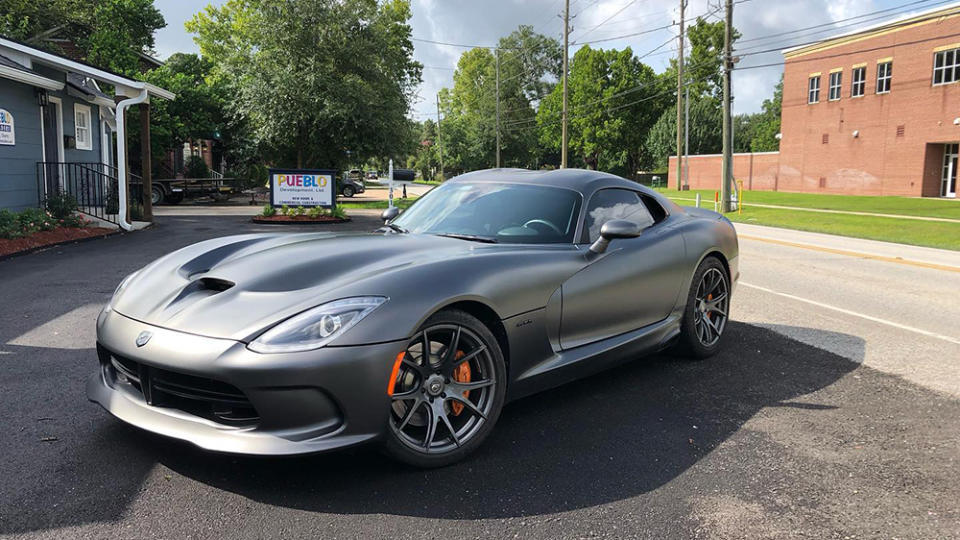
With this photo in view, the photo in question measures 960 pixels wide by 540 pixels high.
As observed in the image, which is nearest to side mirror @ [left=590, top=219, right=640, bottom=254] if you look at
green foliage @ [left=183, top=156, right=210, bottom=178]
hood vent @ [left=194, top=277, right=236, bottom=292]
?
hood vent @ [left=194, top=277, right=236, bottom=292]

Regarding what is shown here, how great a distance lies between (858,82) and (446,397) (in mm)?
45102

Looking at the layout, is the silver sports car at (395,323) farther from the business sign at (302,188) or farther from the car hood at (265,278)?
the business sign at (302,188)

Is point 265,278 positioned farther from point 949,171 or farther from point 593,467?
point 949,171

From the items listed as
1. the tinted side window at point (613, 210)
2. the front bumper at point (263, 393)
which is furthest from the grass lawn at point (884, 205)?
the front bumper at point (263, 393)

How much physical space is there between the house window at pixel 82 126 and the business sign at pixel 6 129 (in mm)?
3599

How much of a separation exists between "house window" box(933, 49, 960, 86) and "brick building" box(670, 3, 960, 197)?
0.15 ft

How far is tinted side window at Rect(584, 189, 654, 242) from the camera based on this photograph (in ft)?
14.8

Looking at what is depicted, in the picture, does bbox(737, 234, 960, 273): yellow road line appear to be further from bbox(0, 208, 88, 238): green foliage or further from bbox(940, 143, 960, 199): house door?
bbox(940, 143, 960, 199): house door

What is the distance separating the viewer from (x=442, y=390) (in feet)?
10.9

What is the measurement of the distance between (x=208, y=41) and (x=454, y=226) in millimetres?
54574

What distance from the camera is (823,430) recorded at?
13.0 feet

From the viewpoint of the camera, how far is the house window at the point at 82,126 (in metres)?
18.1

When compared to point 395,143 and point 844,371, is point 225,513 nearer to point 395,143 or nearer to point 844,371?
point 844,371

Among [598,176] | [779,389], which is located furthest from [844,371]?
[598,176]
